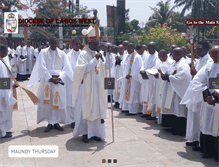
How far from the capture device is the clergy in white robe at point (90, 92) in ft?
18.2

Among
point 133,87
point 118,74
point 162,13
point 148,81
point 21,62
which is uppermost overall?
point 162,13

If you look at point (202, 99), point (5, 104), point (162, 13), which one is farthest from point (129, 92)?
point (162, 13)

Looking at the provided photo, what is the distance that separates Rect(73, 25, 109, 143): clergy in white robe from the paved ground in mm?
323

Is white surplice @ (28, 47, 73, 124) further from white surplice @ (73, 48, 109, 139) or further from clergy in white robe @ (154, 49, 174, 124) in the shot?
clergy in white robe @ (154, 49, 174, 124)

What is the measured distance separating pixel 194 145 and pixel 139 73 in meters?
3.37

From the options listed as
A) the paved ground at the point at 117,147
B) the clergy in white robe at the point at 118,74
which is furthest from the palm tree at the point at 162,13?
the paved ground at the point at 117,147

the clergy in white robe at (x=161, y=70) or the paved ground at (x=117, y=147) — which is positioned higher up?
the clergy in white robe at (x=161, y=70)

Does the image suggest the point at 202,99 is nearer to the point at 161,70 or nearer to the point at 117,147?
the point at 117,147

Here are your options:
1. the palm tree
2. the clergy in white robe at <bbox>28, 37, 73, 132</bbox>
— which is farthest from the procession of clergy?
the palm tree

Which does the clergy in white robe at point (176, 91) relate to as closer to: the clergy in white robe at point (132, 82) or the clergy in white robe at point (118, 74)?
the clergy in white robe at point (132, 82)

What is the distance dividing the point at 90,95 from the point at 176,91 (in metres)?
2.13

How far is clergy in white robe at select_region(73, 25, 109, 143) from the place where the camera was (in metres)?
5.54

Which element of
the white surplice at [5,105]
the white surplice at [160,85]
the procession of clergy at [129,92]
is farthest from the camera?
the white surplice at [160,85]

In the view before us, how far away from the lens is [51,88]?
21.9ft
